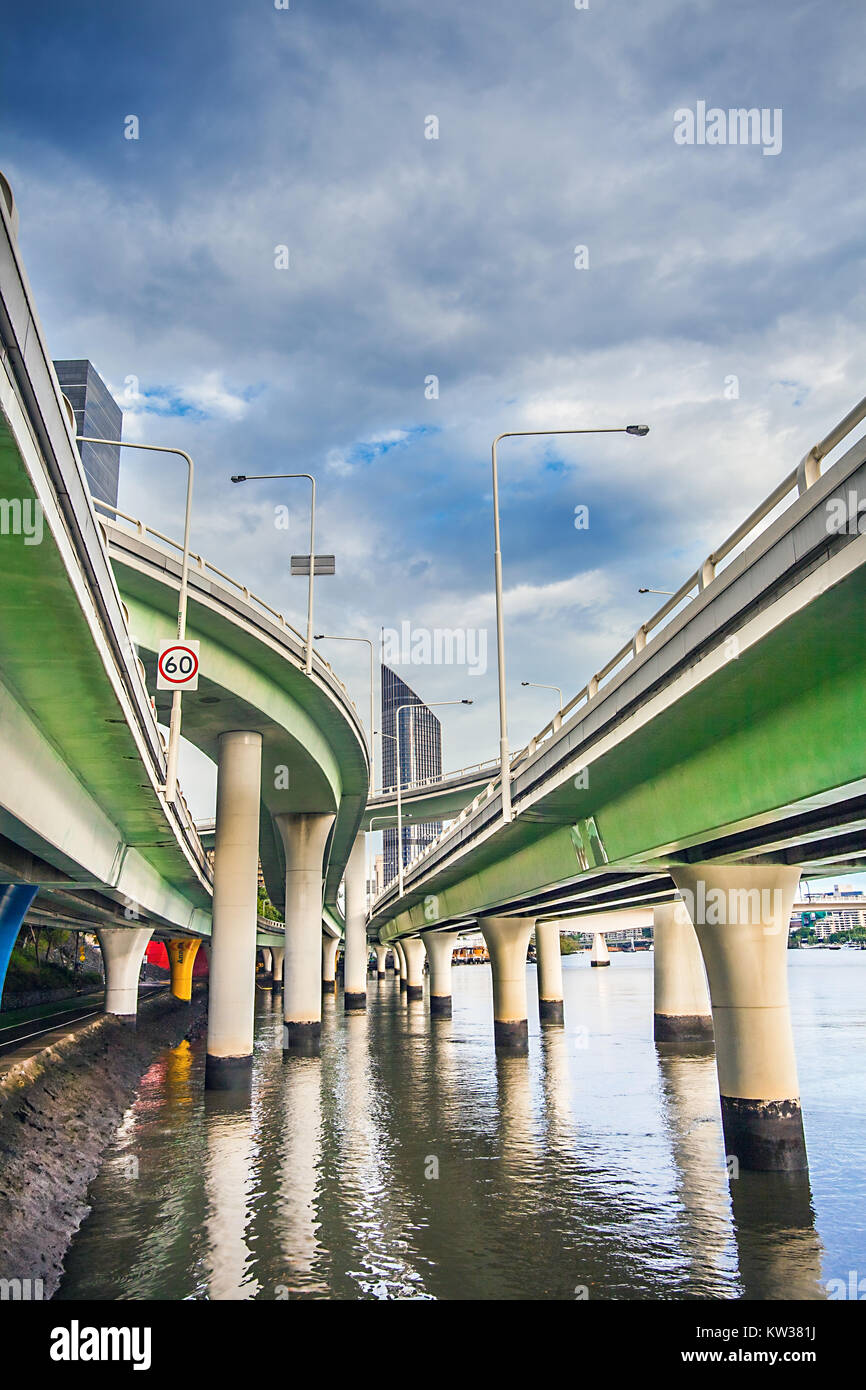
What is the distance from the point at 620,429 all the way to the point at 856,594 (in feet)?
59.0

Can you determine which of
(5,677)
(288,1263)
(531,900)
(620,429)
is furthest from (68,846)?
(531,900)

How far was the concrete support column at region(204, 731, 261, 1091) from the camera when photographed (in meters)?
34.4

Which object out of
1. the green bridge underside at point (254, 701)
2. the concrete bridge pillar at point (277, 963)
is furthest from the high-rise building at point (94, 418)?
the concrete bridge pillar at point (277, 963)

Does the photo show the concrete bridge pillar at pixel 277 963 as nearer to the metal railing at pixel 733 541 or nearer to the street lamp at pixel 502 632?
the street lamp at pixel 502 632

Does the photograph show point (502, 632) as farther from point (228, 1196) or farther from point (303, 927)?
point (303, 927)

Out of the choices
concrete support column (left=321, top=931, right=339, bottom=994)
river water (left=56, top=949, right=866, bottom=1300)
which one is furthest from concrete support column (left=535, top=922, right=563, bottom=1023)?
concrete support column (left=321, top=931, right=339, bottom=994)

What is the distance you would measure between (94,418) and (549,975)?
7025 cm

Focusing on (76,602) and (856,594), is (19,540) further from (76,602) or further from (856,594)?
(856,594)

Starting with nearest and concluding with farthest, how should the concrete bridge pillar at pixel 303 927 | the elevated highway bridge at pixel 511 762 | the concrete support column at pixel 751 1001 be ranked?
the elevated highway bridge at pixel 511 762 → the concrete support column at pixel 751 1001 → the concrete bridge pillar at pixel 303 927

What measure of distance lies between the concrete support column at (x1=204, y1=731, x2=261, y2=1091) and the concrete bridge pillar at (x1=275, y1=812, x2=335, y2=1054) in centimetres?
1318

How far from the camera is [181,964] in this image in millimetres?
93062

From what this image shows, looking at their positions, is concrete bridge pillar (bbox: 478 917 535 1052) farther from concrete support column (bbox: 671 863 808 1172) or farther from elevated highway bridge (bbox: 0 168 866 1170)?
concrete support column (bbox: 671 863 808 1172)

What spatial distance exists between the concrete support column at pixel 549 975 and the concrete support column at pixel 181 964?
35.3 metres

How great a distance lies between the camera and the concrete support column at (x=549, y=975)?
71.1m
